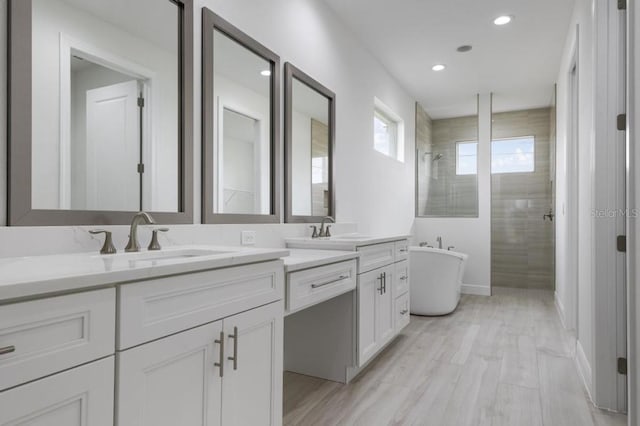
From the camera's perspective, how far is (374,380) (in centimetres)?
242

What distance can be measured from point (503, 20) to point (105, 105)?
327 cm

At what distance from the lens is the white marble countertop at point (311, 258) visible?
5.67 ft

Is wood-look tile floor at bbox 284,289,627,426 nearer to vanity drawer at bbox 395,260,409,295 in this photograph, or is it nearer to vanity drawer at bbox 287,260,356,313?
vanity drawer at bbox 395,260,409,295

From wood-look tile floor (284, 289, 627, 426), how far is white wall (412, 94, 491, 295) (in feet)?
5.75

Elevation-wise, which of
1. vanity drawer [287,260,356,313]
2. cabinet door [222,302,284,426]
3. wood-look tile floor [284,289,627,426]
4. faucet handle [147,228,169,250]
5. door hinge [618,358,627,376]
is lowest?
wood-look tile floor [284,289,627,426]

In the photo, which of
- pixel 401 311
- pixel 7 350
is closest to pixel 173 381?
pixel 7 350

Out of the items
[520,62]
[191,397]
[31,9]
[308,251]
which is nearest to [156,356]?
[191,397]

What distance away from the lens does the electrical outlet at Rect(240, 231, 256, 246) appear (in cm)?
215

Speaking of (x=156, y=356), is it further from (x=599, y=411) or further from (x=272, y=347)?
(x=599, y=411)

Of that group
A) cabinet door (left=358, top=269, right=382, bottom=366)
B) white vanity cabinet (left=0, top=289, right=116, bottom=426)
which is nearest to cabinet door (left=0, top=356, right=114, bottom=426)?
white vanity cabinet (left=0, top=289, right=116, bottom=426)

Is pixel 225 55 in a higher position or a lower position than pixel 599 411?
higher

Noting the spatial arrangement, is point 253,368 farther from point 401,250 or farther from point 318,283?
point 401,250

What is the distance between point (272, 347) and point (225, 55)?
4.98 feet

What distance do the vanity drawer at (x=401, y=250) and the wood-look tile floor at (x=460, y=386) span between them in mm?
685
